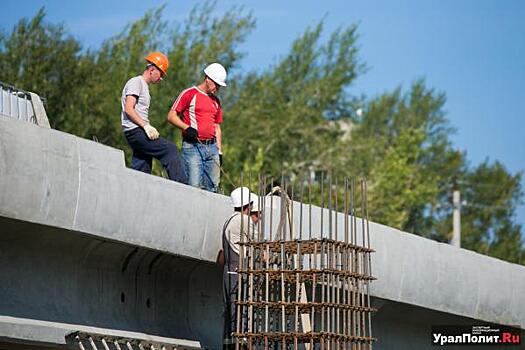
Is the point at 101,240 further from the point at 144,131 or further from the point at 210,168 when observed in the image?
the point at 210,168

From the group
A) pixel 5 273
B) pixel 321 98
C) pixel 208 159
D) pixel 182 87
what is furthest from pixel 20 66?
pixel 5 273

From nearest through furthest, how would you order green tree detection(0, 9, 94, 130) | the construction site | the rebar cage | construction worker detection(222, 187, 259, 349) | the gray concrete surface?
1. the gray concrete surface
2. the construction site
3. the rebar cage
4. construction worker detection(222, 187, 259, 349)
5. green tree detection(0, 9, 94, 130)

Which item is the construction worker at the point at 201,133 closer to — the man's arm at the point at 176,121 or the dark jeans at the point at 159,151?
the man's arm at the point at 176,121

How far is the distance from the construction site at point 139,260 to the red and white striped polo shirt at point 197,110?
1056 millimetres

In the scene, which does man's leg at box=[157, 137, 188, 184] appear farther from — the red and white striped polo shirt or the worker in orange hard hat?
the red and white striped polo shirt

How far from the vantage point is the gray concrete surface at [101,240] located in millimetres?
10742

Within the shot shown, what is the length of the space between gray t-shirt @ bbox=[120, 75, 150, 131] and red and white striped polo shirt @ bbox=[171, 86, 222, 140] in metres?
0.78

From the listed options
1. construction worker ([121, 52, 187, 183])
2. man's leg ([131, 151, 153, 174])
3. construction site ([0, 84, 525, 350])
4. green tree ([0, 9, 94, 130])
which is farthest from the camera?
green tree ([0, 9, 94, 130])

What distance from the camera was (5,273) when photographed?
1111cm

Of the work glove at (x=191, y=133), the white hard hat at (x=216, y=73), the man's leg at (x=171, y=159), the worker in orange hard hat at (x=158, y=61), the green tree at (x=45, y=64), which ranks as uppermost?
the green tree at (x=45, y=64)

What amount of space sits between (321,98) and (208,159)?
138ft

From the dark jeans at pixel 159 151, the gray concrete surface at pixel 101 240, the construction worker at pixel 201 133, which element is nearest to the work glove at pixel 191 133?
the construction worker at pixel 201 133

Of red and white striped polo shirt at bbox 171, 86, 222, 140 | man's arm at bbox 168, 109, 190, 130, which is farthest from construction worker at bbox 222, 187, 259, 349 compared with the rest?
red and white striped polo shirt at bbox 171, 86, 222, 140

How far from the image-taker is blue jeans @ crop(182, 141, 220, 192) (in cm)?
1450
